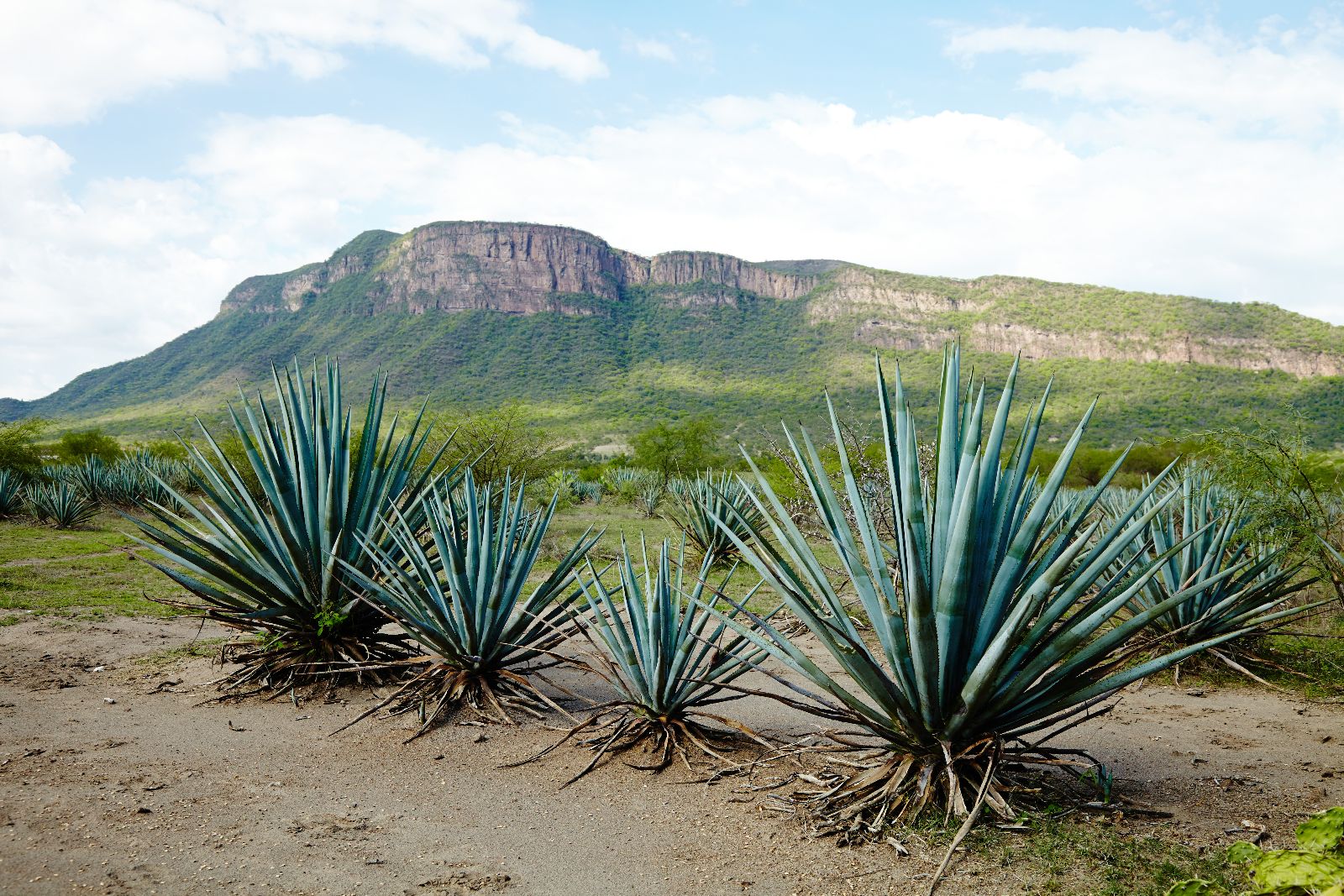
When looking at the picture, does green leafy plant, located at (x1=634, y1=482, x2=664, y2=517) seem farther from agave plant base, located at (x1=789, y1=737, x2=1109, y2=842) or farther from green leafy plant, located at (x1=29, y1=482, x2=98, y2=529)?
agave plant base, located at (x1=789, y1=737, x2=1109, y2=842)

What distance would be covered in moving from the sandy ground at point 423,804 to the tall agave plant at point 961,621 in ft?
1.45

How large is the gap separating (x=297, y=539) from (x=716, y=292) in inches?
3474

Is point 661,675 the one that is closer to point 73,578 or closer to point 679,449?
point 73,578

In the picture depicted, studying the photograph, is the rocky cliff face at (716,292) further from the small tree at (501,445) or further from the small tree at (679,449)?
the small tree at (501,445)

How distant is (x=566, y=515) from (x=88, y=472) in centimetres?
1332

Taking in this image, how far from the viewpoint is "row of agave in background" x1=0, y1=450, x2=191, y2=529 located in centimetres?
1981

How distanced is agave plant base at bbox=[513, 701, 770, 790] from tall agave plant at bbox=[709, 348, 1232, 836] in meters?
1.14

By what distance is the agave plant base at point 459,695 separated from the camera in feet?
18.4

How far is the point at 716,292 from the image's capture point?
9206 centimetres

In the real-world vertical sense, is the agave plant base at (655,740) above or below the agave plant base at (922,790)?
below

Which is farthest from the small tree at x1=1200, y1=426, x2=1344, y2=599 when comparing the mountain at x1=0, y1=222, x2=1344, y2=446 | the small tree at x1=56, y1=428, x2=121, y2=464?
the mountain at x1=0, y1=222, x2=1344, y2=446

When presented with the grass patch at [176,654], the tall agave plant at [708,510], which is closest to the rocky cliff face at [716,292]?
the tall agave plant at [708,510]

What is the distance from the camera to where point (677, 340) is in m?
84.9

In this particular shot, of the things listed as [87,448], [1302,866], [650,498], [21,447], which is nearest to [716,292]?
[87,448]
